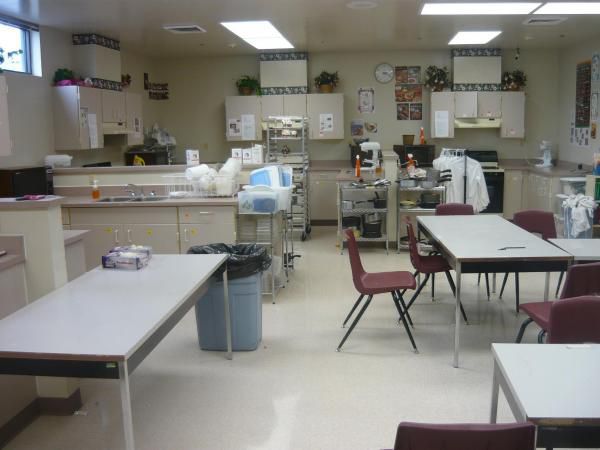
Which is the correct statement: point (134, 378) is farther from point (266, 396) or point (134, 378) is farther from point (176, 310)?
point (176, 310)

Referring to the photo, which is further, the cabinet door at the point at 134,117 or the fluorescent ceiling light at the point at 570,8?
the cabinet door at the point at 134,117

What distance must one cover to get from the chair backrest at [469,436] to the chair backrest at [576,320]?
3.81ft

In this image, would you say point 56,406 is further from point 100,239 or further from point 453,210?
point 453,210

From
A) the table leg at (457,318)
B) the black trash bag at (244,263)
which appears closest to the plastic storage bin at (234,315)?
the black trash bag at (244,263)

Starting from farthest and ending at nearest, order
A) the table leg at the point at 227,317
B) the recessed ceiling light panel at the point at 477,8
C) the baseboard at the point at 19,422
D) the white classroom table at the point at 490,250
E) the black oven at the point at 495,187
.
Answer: the black oven at the point at 495,187
the recessed ceiling light panel at the point at 477,8
the table leg at the point at 227,317
the white classroom table at the point at 490,250
the baseboard at the point at 19,422

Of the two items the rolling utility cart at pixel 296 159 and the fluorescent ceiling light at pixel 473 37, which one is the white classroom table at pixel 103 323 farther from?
the fluorescent ceiling light at pixel 473 37

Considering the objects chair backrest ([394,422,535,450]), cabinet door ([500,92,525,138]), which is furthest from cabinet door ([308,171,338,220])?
chair backrest ([394,422,535,450])

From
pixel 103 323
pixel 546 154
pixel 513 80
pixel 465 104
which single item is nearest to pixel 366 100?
pixel 465 104

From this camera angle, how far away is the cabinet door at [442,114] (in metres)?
9.55

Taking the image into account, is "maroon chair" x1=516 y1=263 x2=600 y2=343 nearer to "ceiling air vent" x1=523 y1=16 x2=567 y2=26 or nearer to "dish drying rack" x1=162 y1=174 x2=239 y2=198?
"dish drying rack" x1=162 y1=174 x2=239 y2=198

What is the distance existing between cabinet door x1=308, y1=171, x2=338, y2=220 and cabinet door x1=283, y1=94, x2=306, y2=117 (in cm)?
103

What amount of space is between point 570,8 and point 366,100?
4255 millimetres

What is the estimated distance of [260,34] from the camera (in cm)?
775

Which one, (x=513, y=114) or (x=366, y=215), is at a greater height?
(x=513, y=114)
